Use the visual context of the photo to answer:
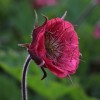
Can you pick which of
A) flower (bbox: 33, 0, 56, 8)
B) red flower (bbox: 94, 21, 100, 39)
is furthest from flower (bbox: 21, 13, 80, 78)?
flower (bbox: 33, 0, 56, 8)

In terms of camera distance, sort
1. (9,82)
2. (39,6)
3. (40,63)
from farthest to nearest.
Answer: (39,6), (9,82), (40,63)

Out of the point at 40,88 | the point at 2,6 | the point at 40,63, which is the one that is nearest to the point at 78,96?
the point at 40,88

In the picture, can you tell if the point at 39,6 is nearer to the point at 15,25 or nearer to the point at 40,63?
the point at 15,25

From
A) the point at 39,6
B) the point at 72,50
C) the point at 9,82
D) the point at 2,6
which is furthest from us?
the point at 39,6

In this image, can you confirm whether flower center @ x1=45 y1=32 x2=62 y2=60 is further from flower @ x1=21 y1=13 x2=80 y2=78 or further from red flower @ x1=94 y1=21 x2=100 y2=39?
red flower @ x1=94 y1=21 x2=100 y2=39

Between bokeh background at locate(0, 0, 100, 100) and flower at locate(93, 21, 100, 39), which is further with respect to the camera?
flower at locate(93, 21, 100, 39)

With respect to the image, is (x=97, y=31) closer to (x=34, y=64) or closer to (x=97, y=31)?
(x=97, y=31)

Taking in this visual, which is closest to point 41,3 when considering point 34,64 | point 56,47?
point 34,64
